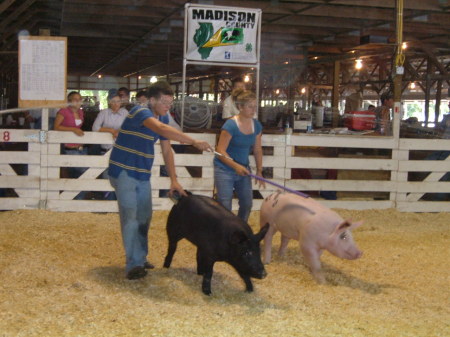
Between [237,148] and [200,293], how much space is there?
64.8 inches

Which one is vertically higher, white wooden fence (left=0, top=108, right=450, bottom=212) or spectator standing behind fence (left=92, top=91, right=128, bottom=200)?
spectator standing behind fence (left=92, top=91, right=128, bottom=200)

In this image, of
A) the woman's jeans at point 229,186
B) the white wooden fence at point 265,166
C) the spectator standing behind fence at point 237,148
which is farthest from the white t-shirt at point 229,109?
the woman's jeans at point 229,186

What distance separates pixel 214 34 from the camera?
27.2 feet

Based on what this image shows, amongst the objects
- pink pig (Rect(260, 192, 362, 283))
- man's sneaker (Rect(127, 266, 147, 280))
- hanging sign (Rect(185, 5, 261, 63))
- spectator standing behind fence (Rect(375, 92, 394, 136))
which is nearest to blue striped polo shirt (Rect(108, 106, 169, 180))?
Answer: man's sneaker (Rect(127, 266, 147, 280))

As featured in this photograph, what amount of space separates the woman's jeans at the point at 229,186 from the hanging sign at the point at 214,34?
278 centimetres

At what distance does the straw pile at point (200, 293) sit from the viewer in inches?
157

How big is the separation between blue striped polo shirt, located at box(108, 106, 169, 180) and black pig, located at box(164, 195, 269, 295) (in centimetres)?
48

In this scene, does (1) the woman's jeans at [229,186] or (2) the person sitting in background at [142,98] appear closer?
(1) the woman's jeans at [229,186]

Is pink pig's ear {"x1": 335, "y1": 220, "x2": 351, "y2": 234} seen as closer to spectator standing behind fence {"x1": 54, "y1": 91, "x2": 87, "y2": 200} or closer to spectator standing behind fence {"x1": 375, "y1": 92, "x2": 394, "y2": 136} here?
spectator standing behind fence {"x1": 54, "y1": 91, "x2": 87, "y2": 200}

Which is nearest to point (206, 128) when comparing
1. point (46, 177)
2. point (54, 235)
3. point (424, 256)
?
point (46, 177)

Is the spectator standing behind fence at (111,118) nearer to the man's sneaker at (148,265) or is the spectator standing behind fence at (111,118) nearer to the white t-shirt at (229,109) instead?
the white t-shirt at (229,109)

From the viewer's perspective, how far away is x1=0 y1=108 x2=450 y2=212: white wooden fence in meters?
7.98

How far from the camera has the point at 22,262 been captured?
17.8 feet

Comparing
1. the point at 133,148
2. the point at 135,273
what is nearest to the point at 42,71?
the point at 133,148
